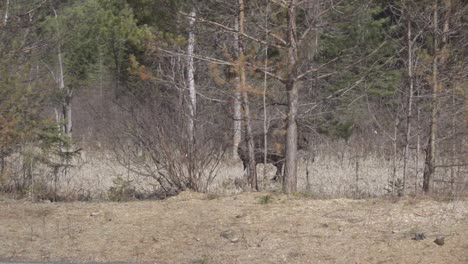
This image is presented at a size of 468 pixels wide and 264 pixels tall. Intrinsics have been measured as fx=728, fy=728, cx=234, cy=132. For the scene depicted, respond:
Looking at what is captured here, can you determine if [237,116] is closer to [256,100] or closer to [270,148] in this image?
[256,100]

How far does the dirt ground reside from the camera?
7.95 metres

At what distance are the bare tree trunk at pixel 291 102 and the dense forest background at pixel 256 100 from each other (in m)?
0.02

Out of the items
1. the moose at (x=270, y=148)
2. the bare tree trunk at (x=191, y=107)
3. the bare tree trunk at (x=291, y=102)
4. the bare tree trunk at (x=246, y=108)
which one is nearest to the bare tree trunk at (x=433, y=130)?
the bare tree trunk at (x=291, y=102)

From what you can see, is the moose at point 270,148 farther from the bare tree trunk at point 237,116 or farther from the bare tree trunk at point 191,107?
the bare tree trunk at point 191,107

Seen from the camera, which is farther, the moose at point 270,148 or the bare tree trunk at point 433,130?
the moose at point 270,148

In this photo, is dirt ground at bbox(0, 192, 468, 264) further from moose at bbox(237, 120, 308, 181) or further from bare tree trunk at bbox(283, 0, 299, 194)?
moose at bbox(237, 120, 308, 181)

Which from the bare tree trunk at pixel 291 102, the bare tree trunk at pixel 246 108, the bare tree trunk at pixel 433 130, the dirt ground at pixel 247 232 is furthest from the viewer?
the bare tree trunk at pixel 246 108

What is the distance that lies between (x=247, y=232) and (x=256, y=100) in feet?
Result: 11.7

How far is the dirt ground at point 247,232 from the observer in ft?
26.1

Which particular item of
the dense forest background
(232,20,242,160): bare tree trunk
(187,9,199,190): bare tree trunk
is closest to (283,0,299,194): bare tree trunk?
the dense forest background

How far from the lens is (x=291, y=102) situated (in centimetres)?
1065

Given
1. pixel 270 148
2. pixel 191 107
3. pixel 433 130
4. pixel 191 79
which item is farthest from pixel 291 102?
pixel 191 79

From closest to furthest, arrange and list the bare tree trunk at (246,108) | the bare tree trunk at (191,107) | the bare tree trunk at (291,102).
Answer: the bare tree trunk at (291,102) < the bare tree trunk at (246,108) < the bare tree trunk at (191,107)

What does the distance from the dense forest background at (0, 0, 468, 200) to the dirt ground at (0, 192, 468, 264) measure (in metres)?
1.49
